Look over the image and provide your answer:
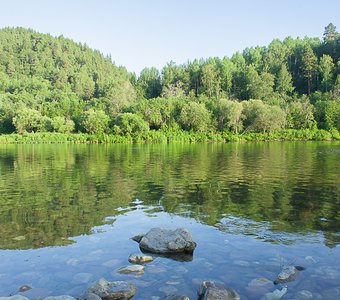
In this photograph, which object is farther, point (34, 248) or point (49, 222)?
point (49, 222)

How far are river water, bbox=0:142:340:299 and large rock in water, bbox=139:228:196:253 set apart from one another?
0.39 meters

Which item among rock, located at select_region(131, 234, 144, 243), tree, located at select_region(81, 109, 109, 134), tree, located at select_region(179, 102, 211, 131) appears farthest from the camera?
tree, located at select_region(179, 102, 211, 131)

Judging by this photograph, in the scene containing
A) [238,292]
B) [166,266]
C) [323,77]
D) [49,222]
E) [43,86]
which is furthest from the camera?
[43,86]

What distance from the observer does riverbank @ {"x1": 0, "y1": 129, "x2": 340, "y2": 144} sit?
107 metres

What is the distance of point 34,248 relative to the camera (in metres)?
13.4

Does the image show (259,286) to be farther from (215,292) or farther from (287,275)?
(215,292)

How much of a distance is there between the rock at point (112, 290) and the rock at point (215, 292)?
1908 mm

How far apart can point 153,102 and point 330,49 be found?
9804 centimetres

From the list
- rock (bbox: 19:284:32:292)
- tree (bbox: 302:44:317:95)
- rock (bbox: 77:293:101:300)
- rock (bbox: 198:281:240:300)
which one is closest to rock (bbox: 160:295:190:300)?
rock (bbox: 198:281:240:300)

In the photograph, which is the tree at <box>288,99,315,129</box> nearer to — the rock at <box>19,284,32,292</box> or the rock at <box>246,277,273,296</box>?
the rock at <box>246,277,273,296</box>

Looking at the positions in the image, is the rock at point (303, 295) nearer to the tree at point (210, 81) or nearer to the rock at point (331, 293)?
the rock at point (331, 293)

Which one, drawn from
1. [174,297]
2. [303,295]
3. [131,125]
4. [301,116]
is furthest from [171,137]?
[174,297]

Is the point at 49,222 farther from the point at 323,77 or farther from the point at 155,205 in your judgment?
the point at 323,77

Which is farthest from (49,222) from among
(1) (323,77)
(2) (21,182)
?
(1) (323,77)
